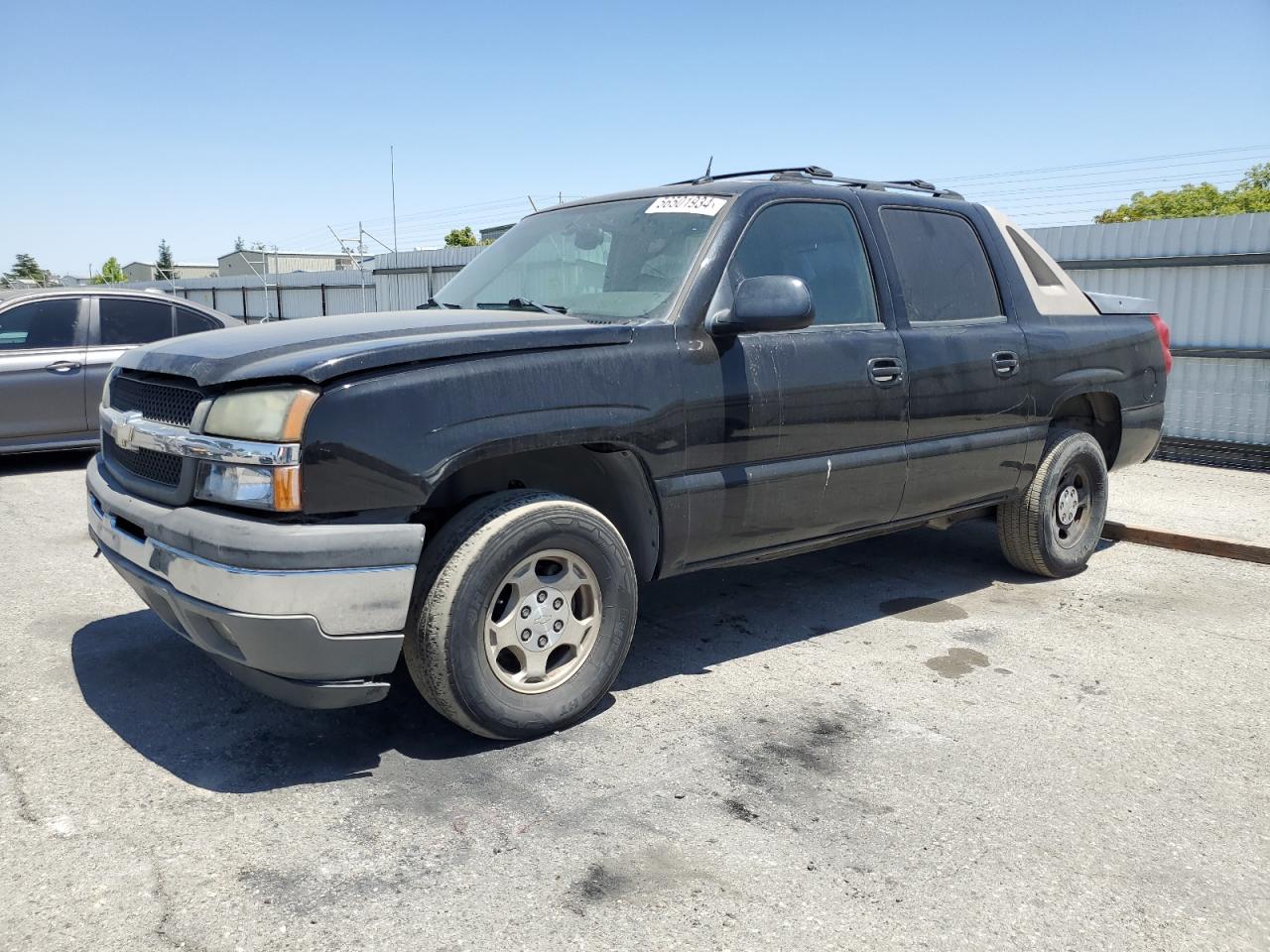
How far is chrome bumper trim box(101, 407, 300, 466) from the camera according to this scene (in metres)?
2.93

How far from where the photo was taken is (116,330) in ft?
29.8

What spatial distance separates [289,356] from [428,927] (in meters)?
1.66

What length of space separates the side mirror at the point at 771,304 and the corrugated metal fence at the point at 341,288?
17.9 feet

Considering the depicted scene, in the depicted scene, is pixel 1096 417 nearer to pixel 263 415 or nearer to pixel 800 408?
pixel 800 408

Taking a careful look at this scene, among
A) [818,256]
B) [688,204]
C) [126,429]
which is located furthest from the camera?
[818,256]

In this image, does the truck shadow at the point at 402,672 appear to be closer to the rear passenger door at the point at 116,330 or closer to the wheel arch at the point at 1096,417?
the wheel arch at the point at 1096,417

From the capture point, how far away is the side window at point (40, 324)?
864 centimetres

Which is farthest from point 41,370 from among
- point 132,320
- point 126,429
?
Result: point 126,429

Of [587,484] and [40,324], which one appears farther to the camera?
[40,324]

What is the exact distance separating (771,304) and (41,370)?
7.31 m

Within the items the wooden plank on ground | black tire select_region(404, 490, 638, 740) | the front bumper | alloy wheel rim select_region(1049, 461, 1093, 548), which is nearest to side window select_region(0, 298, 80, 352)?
the front bumper

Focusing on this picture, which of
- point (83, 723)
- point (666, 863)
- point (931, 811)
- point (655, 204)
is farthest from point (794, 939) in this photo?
point (655, 204)

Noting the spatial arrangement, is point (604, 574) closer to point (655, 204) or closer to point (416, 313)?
point (416, 313)

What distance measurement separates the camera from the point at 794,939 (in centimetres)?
245
